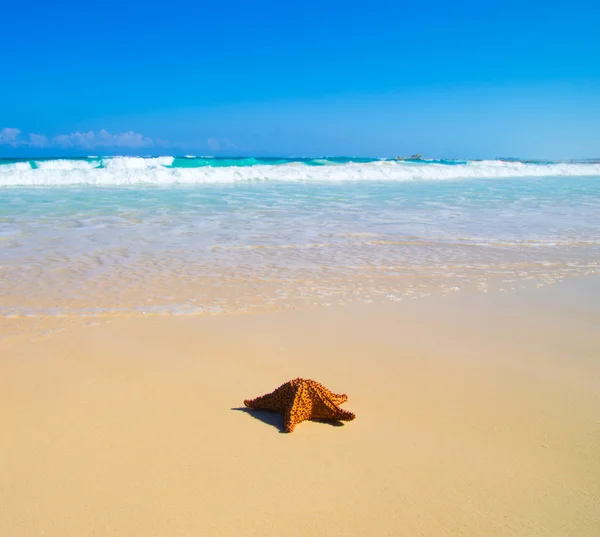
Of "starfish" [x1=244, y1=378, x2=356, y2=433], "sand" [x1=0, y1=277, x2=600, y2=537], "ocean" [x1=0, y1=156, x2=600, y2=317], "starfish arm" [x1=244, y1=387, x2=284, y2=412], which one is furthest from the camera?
"ocean" [x1=0, y1=156, x2=600, y2=317]

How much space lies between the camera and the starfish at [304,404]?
2.79 m

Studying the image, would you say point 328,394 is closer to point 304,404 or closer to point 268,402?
point 304,404

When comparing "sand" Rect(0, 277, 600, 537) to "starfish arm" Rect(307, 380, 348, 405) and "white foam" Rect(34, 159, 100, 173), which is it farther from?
"white foam" Rect(34, 159, 100, 173)

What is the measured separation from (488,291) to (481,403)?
2.68 metres

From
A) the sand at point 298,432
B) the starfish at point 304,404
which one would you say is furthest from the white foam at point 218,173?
the starfish at point 304,404

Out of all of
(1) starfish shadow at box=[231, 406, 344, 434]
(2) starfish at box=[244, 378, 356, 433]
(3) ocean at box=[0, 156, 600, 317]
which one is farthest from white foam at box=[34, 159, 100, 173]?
(2) starfish at box=[244, 378, 356, 433]

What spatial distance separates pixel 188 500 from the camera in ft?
7.28

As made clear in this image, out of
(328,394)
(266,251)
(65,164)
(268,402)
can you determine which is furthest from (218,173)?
(328,394)

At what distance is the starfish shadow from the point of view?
2842 mm

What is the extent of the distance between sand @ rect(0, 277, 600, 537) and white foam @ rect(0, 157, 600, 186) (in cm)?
2022

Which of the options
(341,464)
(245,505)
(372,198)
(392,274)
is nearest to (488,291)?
(392,274)

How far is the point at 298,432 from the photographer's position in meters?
2.78

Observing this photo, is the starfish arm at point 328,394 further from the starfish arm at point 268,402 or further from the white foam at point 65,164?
the white foam at point 65,164

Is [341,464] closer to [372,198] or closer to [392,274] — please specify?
[392,274]
